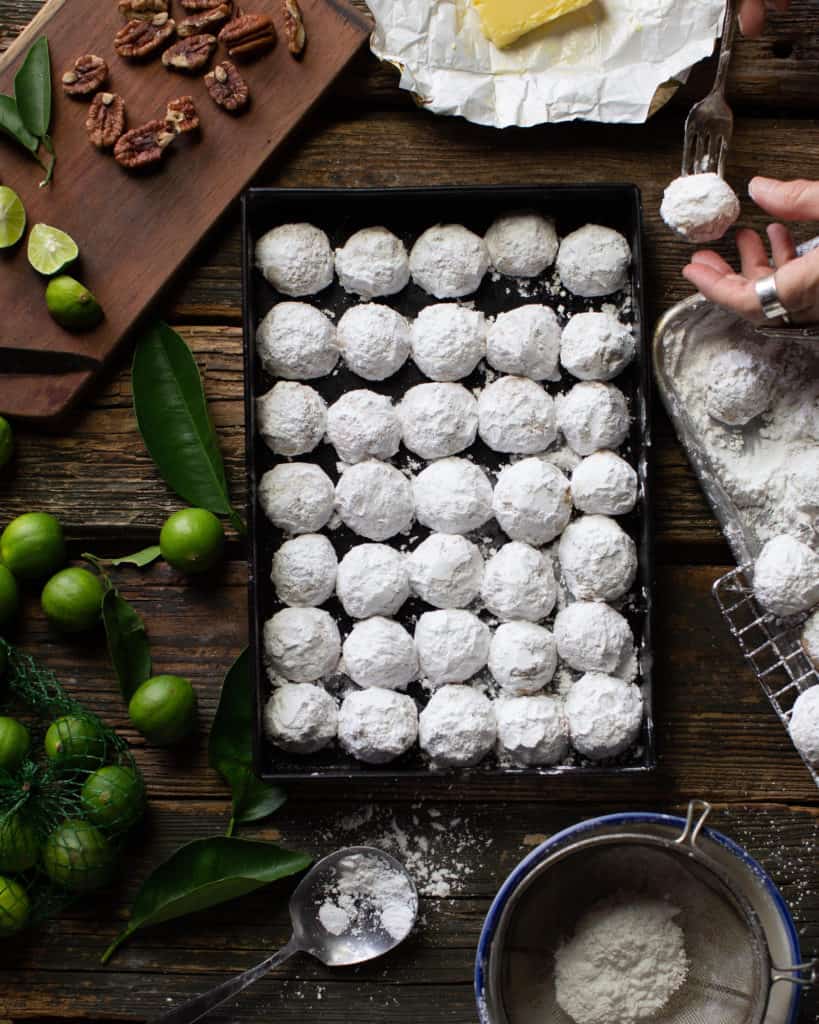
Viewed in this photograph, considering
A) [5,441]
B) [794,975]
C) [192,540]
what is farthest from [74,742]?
[794,975]

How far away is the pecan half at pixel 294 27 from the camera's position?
1681 millimetres

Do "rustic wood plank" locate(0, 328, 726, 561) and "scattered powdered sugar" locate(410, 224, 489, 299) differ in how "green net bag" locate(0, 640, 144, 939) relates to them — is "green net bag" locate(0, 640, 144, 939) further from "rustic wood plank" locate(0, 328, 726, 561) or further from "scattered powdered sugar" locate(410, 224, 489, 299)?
"scattered powdered sugar" locate(410, 224, 489, 299)

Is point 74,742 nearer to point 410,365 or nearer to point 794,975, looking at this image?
point 410,365

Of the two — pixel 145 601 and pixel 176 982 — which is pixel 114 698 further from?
pixel 176 982

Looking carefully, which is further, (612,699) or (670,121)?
(670,121)

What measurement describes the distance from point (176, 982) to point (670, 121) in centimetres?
148

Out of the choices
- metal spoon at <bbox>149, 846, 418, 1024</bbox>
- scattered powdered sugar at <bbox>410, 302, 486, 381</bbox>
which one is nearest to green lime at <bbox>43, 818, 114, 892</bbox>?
metal spoon at <bbox>149, 846, 418, 1024</bbox>

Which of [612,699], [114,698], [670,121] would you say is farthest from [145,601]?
[670,121]

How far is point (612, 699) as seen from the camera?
5.18ft

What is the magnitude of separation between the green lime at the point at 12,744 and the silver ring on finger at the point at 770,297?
1.18 metres

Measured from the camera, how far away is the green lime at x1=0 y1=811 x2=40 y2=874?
1.56 m

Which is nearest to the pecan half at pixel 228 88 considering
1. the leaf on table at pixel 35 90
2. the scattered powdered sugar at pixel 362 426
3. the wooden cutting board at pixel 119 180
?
the wooden cutting board at pixel 119 180

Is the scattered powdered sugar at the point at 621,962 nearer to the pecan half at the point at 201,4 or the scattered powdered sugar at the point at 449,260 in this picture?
the scattered powdered sugar at the point at 449,260

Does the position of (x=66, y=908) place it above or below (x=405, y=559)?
below
